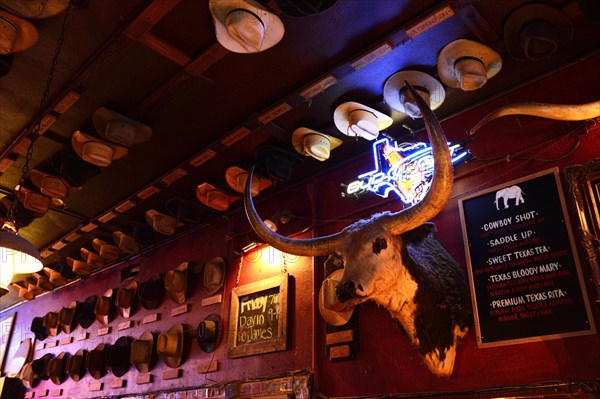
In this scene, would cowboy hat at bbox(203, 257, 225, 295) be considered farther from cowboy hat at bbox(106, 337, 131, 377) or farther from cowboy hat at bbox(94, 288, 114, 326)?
cowboy hat at bbox(94, 288, 114, 326)

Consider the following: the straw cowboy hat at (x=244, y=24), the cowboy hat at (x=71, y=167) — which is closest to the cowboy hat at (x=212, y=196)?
the cowboy hat at (x=71, y=167)

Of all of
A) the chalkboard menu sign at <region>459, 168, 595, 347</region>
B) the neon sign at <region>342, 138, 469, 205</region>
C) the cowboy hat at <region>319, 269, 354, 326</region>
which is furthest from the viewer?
the cowboy hat at <region>319, 269, 354, 326</region>

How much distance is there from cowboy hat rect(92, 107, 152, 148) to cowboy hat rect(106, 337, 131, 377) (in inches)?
150

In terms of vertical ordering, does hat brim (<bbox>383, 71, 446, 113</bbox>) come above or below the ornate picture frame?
above

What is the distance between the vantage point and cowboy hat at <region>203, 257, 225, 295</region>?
6.57 m

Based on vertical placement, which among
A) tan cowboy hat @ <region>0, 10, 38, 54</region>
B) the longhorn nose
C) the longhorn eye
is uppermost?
tan cowboy hat @ <region>0, 10, 38, 54</region>

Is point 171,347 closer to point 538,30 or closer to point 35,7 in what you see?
point 35,7

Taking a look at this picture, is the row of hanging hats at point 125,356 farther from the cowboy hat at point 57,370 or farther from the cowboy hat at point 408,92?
the cowboy hat at point 408,92

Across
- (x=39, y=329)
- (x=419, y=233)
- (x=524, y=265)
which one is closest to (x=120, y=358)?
(x=39, y=329)

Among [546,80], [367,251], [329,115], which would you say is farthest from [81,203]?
[546,80]

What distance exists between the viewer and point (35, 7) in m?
3.69

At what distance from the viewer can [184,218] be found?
6.88 m

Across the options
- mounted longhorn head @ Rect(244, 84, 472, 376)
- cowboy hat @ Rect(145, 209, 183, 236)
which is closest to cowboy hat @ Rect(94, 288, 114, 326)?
cowboy hat @ Rect(145, 209, 183, 236)

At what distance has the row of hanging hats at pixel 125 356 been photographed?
20.6ft
